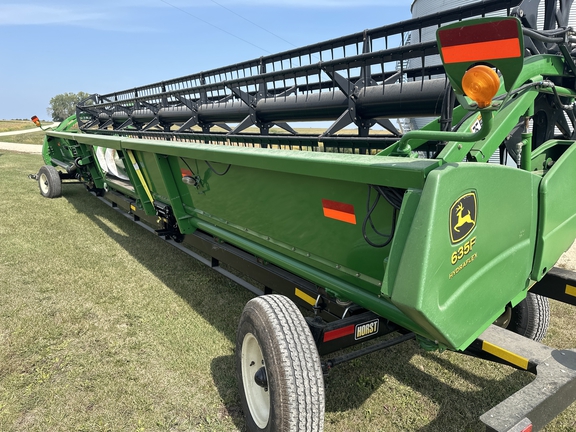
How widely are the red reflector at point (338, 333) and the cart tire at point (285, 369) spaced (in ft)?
0.30

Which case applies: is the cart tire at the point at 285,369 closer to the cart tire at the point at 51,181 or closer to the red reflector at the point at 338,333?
the red reflector at the point at 338,333

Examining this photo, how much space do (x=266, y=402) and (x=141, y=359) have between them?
117cm

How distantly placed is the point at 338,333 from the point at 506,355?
2.45 feet

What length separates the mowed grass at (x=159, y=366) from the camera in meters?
2.29

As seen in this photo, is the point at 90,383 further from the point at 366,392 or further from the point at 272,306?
the point at 366,392

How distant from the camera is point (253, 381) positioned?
2.17m

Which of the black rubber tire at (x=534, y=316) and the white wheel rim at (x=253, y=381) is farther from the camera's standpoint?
the black rubber tire at (x=534, y=316)

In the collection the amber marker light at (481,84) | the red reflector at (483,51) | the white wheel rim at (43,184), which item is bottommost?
the white wheel rim at (43,184)

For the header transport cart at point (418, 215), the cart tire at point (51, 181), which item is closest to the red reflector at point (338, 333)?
the header transport cart at point (418, 215)

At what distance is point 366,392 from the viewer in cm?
248

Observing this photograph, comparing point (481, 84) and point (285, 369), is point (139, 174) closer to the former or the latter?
point (285, 369)

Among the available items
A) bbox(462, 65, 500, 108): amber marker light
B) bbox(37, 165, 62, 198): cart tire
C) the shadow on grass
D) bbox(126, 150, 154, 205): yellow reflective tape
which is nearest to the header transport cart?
bbox(462, 65, 500, 108): amber marker light

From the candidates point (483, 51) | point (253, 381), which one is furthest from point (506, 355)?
point (483, 51)

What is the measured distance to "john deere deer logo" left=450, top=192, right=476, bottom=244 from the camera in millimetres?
1444
